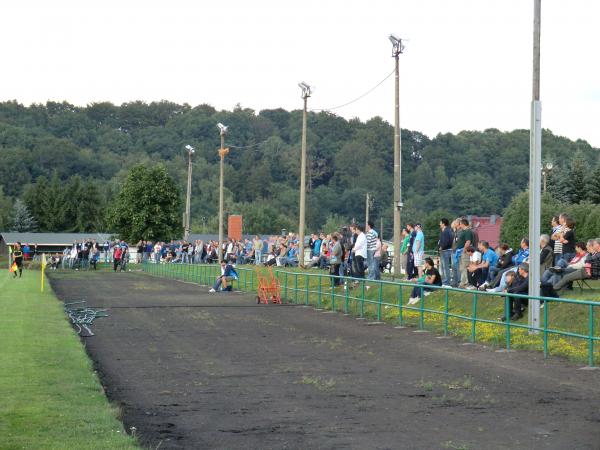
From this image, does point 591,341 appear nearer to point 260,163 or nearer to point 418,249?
point 418,249

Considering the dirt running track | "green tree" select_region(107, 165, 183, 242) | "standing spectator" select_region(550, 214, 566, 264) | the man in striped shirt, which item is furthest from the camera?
"green tree" select_region(107, 165, 183, 242)

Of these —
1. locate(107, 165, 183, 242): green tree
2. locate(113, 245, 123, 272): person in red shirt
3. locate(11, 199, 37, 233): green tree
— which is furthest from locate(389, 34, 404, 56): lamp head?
locate(11, 199, 37, 233): green tree

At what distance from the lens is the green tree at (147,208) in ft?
282

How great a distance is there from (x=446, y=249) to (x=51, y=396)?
14.7 m

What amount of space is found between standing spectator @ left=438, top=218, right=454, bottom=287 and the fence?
1.11 m

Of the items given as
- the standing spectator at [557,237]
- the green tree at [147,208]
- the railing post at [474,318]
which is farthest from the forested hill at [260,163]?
the railing post at [474,318]

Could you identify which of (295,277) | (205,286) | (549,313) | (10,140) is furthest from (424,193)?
(549,313)

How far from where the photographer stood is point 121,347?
719 inches

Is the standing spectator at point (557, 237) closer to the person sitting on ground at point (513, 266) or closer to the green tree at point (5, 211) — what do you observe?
the person sitting on ground at point (513, 266)

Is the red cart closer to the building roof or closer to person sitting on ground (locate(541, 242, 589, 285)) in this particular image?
person sitting on ground (locate(541, 242, 589, 285))

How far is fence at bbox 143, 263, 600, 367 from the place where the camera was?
1631cm

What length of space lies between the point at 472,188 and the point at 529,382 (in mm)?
112411

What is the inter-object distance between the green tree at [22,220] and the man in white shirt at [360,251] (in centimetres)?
11250

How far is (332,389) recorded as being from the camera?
1314 cm
